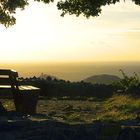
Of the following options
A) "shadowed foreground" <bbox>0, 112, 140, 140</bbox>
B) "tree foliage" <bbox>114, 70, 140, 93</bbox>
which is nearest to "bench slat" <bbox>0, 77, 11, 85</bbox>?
"shadowed foreground" <bbox>0, 112, 140, 140</bbox>

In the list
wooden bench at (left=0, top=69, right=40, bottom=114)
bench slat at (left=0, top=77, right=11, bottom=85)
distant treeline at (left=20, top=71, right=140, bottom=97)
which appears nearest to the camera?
wooden bench at (left=0, top=69, right=40, bottom=114)

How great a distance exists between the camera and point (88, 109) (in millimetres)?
19688

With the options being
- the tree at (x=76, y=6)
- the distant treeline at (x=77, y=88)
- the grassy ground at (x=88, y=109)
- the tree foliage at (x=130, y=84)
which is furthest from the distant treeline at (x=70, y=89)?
the tree at (x=76, y=6)

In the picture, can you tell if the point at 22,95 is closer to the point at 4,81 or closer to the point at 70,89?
the point at 4,81

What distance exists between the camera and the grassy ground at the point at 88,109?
646 inches

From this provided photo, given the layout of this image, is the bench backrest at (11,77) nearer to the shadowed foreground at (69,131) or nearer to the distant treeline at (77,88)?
the shadowed foreground at (69,131)

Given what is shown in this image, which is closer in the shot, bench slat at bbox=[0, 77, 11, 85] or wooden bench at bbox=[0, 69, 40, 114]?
wooden bench at bbox=[0, 69, 40, 114]

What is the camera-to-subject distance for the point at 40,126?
11.4 m

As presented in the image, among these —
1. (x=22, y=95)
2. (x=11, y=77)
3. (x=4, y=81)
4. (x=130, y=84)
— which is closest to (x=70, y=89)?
(x=130, y=84)

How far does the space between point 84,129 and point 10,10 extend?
30.3 ft

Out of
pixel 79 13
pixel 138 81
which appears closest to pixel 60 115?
pixel 79 13

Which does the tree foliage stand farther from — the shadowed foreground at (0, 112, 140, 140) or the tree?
the shadowed foreground at (0, 112, 140, 140)

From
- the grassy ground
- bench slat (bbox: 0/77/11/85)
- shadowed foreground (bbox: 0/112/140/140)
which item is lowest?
the grassy ground

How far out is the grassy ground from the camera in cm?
1641
